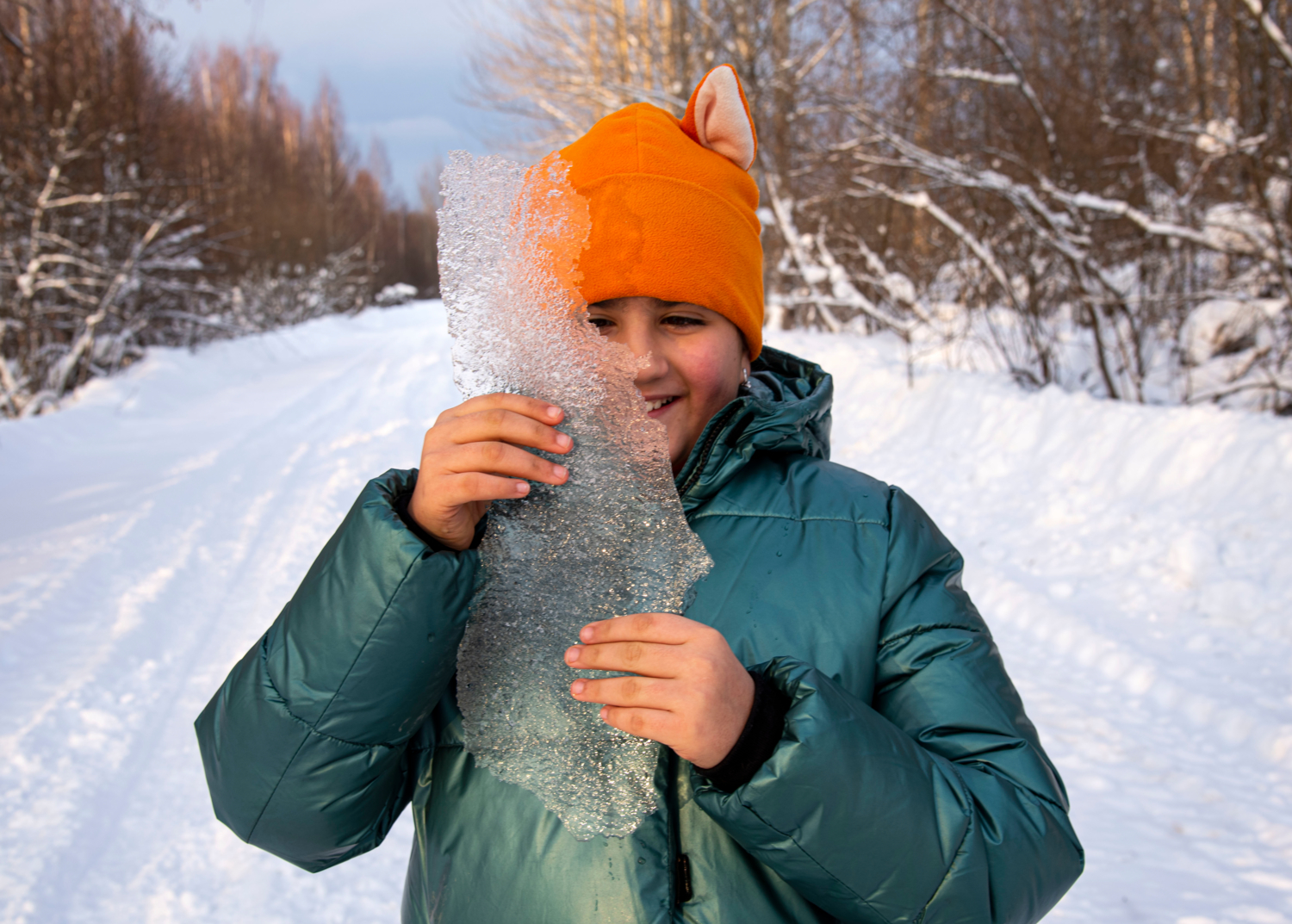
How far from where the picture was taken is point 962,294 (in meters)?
7.01

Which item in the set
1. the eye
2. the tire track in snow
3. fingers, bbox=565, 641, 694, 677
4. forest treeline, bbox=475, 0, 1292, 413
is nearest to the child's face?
the eye

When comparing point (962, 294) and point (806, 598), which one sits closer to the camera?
point (806, 598)

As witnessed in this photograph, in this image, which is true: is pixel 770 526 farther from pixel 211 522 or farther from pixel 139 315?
pixel 139 315

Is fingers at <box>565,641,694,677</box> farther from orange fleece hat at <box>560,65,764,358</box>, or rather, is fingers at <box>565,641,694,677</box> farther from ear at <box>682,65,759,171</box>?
ear at <box>682,65,759,171</box>

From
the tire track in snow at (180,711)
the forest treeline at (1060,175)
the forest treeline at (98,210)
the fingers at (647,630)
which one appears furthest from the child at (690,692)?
the forest treeline at (98,210)

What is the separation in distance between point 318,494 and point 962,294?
5.51 m

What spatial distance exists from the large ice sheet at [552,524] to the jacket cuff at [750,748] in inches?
5.2

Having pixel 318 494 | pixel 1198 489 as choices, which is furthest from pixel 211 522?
pixel 1198 489

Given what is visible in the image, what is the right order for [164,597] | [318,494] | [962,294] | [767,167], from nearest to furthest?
1. [164,597]
2. [318,494]
3. [962,294]
4. [767,167]

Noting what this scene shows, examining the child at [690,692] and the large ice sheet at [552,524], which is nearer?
the child at [690,692]

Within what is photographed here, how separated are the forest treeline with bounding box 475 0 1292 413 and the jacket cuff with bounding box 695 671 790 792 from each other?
4500 mm

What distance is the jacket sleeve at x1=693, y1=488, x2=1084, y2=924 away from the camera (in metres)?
0.76

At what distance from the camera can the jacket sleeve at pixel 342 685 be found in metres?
0.84

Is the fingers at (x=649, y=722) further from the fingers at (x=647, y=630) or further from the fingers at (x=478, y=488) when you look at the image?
the fingers at (x=478, y=488)
